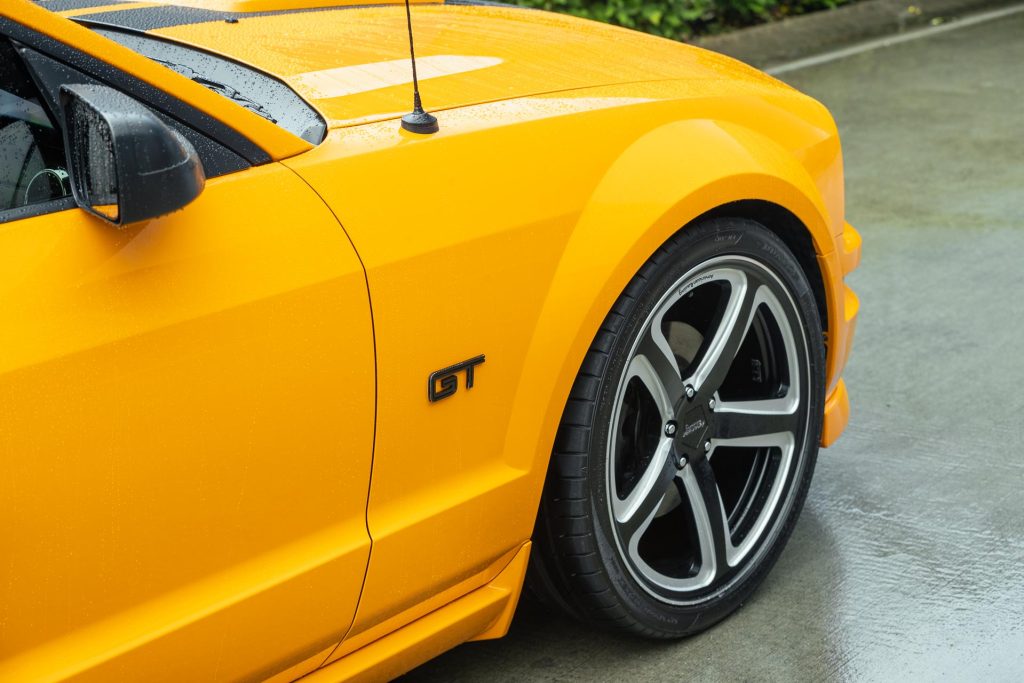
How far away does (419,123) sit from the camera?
6.56 ft

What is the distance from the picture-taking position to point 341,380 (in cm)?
184

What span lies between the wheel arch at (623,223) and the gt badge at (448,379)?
4.3 inches

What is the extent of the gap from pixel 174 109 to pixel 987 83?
6788mm

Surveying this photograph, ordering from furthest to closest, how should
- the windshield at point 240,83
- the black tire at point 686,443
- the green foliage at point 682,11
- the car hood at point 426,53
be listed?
1. the green foliage at point 682,11
2. the black tire at point 686,443
3. the car hood at point 426,53
4. the windshield at point 240,83

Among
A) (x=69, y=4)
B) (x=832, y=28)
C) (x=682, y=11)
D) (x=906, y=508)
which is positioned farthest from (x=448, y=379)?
(x=832, y=28)

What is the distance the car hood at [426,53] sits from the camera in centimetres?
213

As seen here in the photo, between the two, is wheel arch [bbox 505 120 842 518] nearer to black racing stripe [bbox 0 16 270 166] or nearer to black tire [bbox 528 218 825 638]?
black tire [bbox 528 218 825 638]

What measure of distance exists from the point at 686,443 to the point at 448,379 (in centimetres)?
68

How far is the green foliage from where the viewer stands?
8.27m

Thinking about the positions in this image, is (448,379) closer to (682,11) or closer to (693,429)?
(693,429)

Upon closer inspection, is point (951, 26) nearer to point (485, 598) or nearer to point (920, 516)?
point (920, 516)

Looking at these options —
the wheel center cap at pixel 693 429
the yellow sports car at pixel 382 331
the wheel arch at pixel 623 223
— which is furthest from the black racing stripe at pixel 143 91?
the wheel center cap at pixel 693 429

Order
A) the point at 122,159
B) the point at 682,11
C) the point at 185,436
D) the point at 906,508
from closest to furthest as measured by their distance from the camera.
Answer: the point at 122,159
the point at 185,436
the point at 906,508
the point at 682,11

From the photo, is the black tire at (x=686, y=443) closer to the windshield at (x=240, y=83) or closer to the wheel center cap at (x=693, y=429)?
the wheel center cap at (x=693, y=429)
